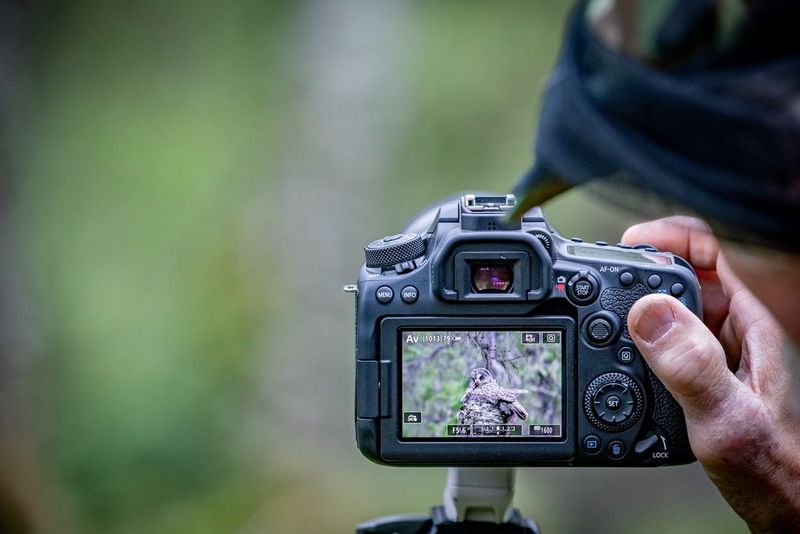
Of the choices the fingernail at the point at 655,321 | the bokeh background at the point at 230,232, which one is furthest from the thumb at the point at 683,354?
the bokeh background at the point at 230,232

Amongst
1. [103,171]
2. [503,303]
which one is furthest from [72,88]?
[503,303]

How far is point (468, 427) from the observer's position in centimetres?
133

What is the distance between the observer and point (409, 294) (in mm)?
1336

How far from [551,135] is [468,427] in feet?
1.98

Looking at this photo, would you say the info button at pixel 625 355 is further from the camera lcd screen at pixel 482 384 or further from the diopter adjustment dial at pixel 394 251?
the diopter adjustment dial at pixel 394 251

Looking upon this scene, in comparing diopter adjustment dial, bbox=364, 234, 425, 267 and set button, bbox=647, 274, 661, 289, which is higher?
diopter adjustment dial, bbox=364, 234, 425, 267

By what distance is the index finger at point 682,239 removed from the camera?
4.94ft

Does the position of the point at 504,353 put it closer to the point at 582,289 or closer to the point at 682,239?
the point at 582,289

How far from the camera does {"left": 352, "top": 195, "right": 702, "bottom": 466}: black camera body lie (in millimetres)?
1319

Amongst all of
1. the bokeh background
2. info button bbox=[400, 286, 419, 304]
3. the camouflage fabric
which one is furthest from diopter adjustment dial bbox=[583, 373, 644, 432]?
the bokeh background

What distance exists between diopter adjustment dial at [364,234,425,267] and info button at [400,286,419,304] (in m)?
0.04

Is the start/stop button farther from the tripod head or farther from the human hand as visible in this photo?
the tripod head

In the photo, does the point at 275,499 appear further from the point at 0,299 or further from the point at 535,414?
the point at 535,414

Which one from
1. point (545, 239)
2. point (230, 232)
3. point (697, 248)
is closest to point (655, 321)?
point (545, 239)
